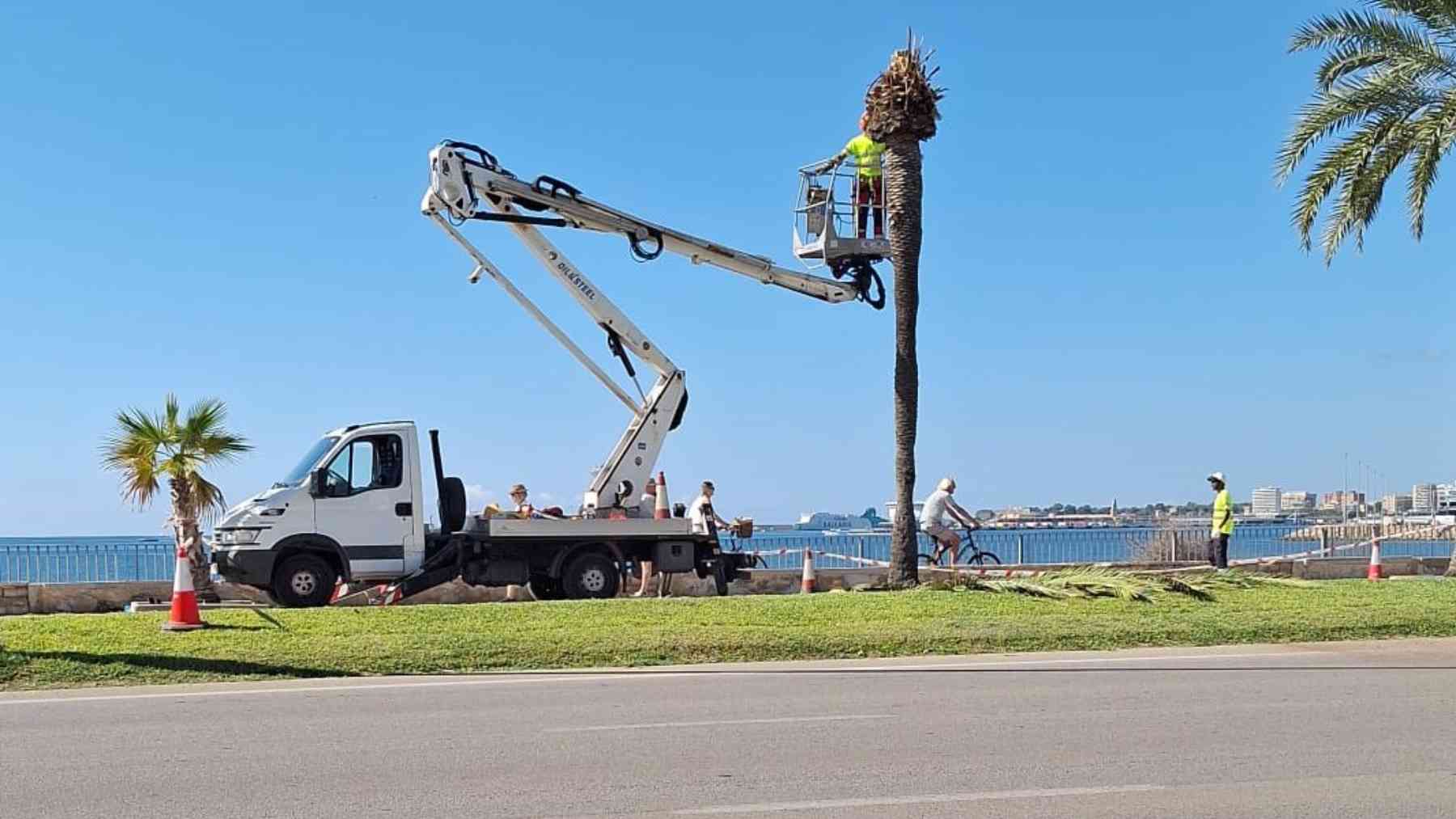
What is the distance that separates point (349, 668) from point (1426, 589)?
13.5 m

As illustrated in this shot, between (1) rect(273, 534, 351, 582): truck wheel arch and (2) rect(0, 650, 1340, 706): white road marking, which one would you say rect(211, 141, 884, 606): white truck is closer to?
(1) rect(273, 534, 351, 582): truck wheel arch

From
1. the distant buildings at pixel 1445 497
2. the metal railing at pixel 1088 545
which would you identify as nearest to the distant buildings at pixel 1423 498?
the distant buildings at pixel 1445 497

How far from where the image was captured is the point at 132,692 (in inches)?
458

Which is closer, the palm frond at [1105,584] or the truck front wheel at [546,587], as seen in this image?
the palm frond at [1105,584]

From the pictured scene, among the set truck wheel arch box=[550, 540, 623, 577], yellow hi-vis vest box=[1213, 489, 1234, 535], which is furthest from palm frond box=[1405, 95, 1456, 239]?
truck wheel arch box=[550, 540, 623, 577]

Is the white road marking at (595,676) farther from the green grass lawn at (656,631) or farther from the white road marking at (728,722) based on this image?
the white road marking at (728,722)

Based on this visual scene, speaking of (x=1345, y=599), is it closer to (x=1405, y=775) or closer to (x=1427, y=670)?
(x=1427, y=670)

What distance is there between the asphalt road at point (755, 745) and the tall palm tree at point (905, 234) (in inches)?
239

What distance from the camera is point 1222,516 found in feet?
75.7

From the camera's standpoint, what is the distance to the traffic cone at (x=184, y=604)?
1421 centimetres

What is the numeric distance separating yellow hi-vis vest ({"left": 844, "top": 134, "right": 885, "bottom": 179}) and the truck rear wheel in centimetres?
621

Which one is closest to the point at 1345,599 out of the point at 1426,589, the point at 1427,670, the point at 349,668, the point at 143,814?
the point at 1426,589

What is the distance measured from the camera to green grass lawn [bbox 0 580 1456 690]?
42.5 feet

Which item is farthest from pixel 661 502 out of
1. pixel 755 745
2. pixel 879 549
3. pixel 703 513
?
pixel 879 549
